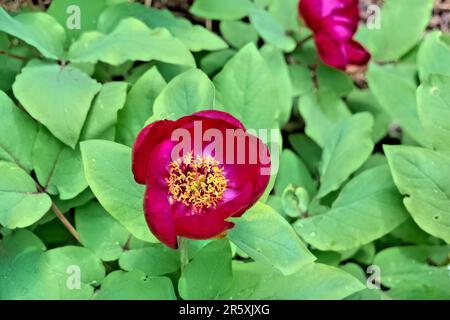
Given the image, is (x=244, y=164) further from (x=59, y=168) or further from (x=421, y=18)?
(x=421, y=18)

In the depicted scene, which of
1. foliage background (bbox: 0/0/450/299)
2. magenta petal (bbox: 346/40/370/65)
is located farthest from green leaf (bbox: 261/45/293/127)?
magenta petal (bbox: 346/40/370/65)

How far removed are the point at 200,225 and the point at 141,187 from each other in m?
0.14

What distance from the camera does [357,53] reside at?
3.74 feet

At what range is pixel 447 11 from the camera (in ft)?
4.70

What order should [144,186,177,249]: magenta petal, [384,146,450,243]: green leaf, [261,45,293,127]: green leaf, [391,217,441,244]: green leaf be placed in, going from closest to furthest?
[144,186,177,249]: magenta petal
[384,146,450,243]: green leaf
[391,217,441,244]: green leaf
[261,45,293,127]: green leaf

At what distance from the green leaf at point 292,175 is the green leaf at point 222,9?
0.86 feet

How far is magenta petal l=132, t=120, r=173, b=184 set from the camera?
0.72 m

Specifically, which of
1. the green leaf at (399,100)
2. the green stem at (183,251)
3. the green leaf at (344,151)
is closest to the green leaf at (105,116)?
the green stem at (183,251)

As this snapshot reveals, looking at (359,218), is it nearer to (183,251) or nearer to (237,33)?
(183,251)

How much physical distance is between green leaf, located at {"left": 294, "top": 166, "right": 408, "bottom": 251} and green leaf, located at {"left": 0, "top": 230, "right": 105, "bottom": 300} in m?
0.31

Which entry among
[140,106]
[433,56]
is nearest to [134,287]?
[140,106]

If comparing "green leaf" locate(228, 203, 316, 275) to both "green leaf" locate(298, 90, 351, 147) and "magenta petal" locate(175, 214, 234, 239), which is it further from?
"green leaf" locate(298, 90, 351, 147)
